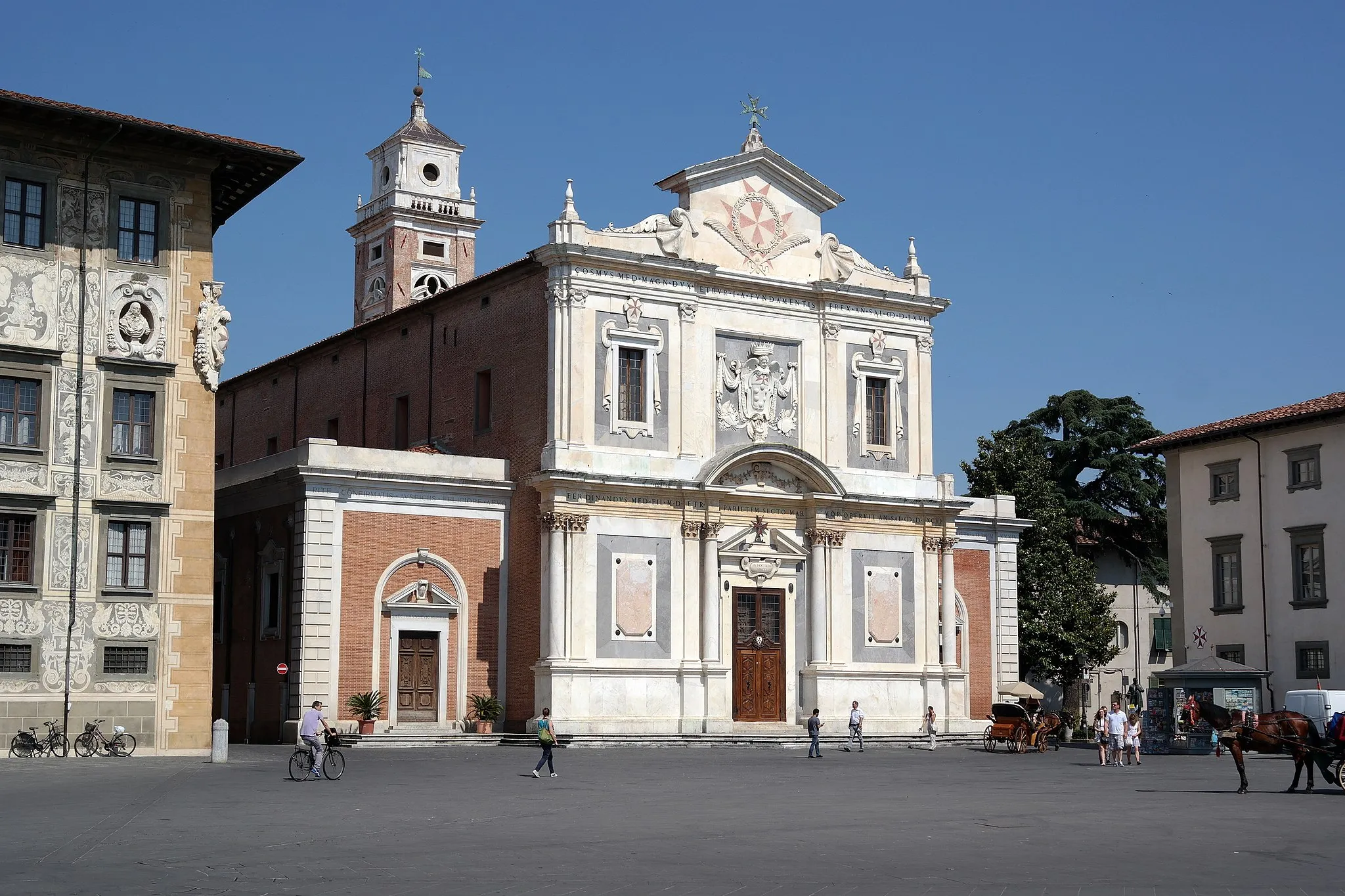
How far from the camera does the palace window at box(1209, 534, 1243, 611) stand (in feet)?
177

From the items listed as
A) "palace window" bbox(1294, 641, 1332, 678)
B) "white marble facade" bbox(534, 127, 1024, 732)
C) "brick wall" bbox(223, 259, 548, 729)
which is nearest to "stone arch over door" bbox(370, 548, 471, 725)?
"brick wall" bbox(223, 259, 548, 729)

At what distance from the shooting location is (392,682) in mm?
41688

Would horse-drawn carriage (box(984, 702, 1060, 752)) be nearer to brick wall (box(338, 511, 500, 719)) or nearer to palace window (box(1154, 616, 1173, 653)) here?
brick wall (box(338, 511, 500, 719))

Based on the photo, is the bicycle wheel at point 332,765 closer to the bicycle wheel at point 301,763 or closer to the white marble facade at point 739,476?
the bicycle wheel at point 301,763

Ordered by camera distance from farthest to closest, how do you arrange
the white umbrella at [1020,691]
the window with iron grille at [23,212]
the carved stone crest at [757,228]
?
the white umbrella at [1020,691]
the carved stone crest at [757,228]
the window with iron grille at [23,212]

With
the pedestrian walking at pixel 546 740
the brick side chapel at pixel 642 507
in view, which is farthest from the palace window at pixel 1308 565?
the pedestrian walking at pixel 546 740

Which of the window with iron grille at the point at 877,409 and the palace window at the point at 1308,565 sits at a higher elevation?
the window with iron grille at the point at 877,409

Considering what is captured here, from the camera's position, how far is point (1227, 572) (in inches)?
2152

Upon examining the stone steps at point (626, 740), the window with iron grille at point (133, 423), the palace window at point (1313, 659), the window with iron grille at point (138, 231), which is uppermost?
the window with iron grille at point (138, 231)

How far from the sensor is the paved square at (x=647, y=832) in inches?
594

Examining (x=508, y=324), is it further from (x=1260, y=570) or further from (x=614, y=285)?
(x=1260, y=570)

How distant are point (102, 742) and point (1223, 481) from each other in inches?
1461

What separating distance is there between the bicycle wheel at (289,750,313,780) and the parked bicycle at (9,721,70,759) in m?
7.03

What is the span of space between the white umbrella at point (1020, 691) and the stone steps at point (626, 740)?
5.90 meters
